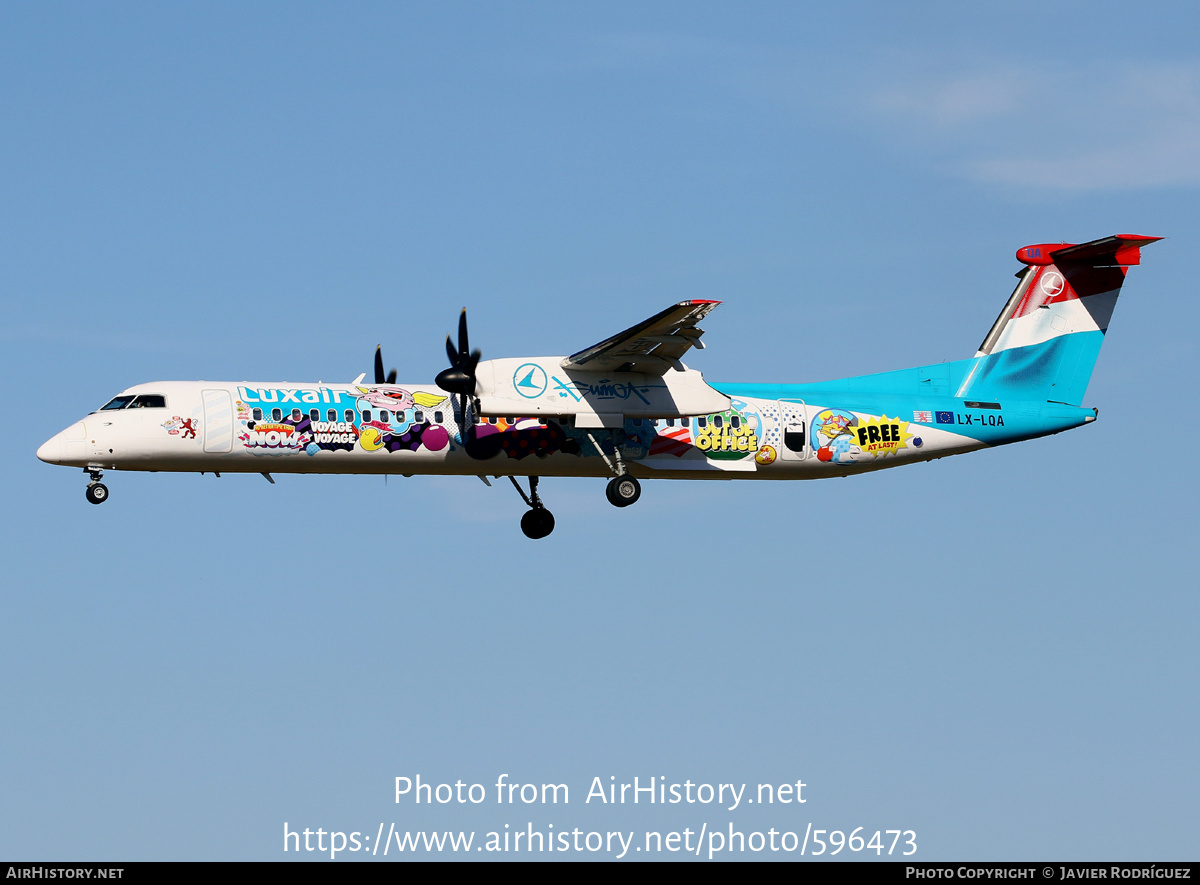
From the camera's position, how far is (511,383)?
2781 centimetres

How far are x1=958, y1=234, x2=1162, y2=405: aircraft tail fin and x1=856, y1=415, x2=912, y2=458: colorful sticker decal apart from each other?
5.92 feet

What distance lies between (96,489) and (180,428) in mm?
1869

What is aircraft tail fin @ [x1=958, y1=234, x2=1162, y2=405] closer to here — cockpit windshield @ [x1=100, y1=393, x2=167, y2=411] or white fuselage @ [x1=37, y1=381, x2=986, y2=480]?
white fuselage @ [x1=37, y1=381, x2=986, y2=480]

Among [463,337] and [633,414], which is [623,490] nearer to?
[633,414]

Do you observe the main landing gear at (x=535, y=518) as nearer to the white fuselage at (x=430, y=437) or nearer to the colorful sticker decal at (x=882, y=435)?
the white fuselage at (x=430, y=437)

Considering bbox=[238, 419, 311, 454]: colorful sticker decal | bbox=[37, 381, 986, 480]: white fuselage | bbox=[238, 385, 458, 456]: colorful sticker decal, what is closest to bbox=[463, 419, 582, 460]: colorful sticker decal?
bbox=[37, 381, 986, 480]: white fuselage

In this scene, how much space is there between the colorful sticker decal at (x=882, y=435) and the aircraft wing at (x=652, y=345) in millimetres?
4722

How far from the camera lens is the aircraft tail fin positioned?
3222cm

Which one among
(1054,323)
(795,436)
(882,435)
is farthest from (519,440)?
(1054,323)

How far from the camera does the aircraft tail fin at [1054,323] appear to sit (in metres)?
32.2
